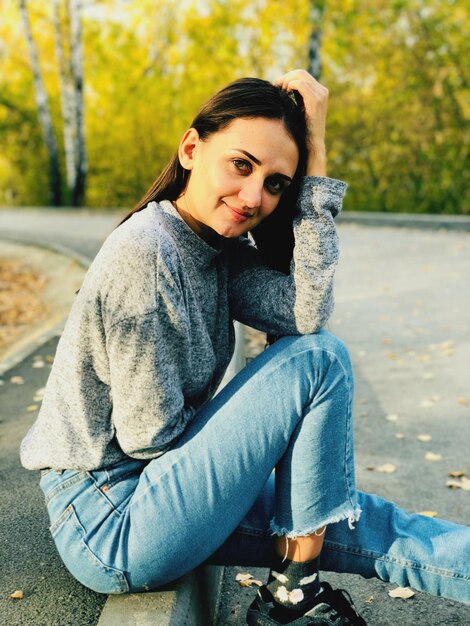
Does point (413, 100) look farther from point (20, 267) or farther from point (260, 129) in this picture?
point (260, 129)

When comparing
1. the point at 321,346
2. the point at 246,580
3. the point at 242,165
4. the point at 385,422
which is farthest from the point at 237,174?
the point at 385,422

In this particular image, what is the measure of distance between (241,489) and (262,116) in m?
1.08

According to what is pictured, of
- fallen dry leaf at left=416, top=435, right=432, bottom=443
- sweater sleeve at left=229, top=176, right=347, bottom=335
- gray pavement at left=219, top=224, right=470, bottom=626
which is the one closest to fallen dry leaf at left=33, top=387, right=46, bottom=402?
gray pavement at left=219, top=224, right=470, bottom=626

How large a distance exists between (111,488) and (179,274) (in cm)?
61

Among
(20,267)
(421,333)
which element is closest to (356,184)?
(20,267)

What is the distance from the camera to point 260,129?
229 centimetres

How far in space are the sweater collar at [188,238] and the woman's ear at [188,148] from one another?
0.53 feet

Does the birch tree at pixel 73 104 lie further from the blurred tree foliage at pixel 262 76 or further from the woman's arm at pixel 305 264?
the woman's arm at pixel 305 264

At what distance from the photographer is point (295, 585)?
211 centimetres

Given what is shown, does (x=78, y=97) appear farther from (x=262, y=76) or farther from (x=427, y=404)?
(x=427, y=404)

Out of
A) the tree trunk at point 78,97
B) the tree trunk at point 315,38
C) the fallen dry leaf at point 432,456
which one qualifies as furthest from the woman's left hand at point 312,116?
the tree trunk at point 78,97

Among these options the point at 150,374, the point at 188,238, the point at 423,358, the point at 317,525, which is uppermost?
the point at 188,238

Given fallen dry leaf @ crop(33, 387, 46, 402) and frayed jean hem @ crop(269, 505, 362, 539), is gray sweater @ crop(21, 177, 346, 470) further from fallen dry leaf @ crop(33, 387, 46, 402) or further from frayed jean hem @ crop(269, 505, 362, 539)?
fallen dry leaf @ crop(33, 387, 46, 402)

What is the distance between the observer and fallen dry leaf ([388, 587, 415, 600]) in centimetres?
264
